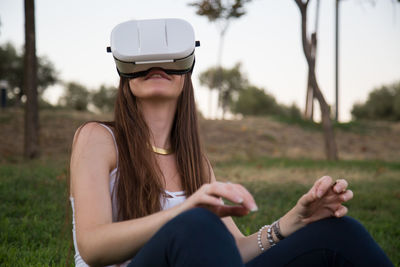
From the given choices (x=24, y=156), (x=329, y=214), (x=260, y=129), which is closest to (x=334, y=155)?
(x=260, y=129)

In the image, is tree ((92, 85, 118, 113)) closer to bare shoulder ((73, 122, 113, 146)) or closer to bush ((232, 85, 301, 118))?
bush ((232, 85, 301, 118))

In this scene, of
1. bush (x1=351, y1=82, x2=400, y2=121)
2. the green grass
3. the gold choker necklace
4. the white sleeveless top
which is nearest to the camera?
the white sleeveless top

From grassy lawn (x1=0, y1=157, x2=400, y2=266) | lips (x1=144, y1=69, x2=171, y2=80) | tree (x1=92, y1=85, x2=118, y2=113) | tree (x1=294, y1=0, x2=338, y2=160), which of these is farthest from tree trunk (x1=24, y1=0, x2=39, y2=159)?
tree (x1=92, y1=85, x2=118, y2=113)

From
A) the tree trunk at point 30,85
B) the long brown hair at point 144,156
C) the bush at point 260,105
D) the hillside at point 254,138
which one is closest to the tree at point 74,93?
the bush at point 260,105

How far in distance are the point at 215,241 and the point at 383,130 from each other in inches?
727

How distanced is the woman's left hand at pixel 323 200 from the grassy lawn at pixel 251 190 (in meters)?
1.05

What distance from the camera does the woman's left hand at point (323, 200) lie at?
1.74 metres

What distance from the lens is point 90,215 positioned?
4.89 feet

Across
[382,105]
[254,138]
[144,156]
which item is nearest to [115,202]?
[144,156]

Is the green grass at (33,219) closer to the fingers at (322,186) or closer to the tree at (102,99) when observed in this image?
the fingers at (322,186)

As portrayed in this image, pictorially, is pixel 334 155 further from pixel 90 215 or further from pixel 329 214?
pixel 90 215

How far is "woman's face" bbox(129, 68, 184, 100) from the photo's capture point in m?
1.84

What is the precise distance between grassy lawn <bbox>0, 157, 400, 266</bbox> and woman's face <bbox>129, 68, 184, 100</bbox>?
25.7 inches

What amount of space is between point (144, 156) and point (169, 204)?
23cm
